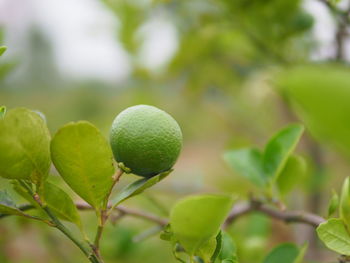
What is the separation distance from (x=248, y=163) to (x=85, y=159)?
528mm

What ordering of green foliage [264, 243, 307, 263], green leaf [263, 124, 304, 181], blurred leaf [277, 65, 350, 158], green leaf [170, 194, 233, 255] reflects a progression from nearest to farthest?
blurred leaf [277, 65, 350, 158] < green leaf [170, 194, 233, 255] < green foliage [264, 243, 307, 263] < green leaf [263, 124, 304, 181]

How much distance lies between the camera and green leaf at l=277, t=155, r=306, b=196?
3.34ft

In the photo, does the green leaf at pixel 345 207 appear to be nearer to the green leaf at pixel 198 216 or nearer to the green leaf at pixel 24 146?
the green leaf at pixel 198 216

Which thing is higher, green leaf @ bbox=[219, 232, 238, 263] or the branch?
green leaf @ bbox=[219, 232, 238, 263]

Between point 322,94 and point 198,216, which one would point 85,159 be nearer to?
point 198,216

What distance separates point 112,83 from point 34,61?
331 cm

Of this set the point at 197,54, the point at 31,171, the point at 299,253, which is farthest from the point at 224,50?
the point at 31,171

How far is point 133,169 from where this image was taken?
0.74 m

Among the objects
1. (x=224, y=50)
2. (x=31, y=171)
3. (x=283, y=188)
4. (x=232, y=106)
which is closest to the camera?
(x=31, y=171)

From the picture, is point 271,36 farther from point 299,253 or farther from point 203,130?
point 203,130

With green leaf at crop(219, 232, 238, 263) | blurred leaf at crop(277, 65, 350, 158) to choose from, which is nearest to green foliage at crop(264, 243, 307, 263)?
green leaf at crop(219, 232, 238, 263)

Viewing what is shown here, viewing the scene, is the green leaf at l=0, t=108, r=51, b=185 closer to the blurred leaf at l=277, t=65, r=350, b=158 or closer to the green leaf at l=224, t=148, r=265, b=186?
the blurred leaf at l=277, t=65, r=350, b=158

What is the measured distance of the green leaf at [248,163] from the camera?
1058 mm

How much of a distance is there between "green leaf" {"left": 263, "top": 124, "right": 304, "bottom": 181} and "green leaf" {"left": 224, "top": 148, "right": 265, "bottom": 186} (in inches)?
1.9
